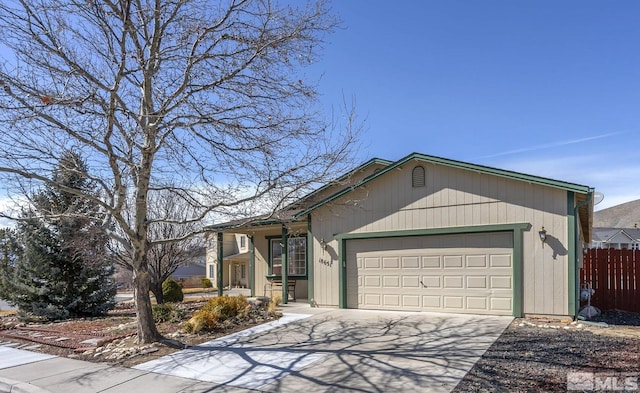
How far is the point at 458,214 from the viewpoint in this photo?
37.9 feet

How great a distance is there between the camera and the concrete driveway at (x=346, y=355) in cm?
633

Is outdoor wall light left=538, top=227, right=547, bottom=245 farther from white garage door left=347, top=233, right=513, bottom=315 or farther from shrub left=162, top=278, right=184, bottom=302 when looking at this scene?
shrub left=162, top=278, right=184, bottom=302

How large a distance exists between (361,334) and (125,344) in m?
4.80

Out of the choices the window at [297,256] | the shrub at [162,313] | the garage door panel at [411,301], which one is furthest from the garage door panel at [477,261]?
the shrub at [162,313]

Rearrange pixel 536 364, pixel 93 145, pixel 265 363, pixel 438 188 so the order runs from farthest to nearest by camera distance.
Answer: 1. pixel 438 188
2. pixel 93 145
3. pixel 265 363
4. pixel 536 364

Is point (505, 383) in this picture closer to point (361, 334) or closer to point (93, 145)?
point (361, 334)

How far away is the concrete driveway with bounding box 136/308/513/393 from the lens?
6328 mm

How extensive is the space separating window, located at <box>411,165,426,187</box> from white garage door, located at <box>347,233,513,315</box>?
4.78 ft

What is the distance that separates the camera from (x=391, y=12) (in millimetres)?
10945

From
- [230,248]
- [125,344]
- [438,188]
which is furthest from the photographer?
[230,248]

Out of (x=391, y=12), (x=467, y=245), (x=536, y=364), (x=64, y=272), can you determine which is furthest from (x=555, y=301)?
(x=64, y=272)

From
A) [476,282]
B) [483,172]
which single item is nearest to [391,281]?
[476,282]

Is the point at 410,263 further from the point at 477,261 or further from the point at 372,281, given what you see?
the point at 477,261

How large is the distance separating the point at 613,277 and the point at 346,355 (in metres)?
9.08
